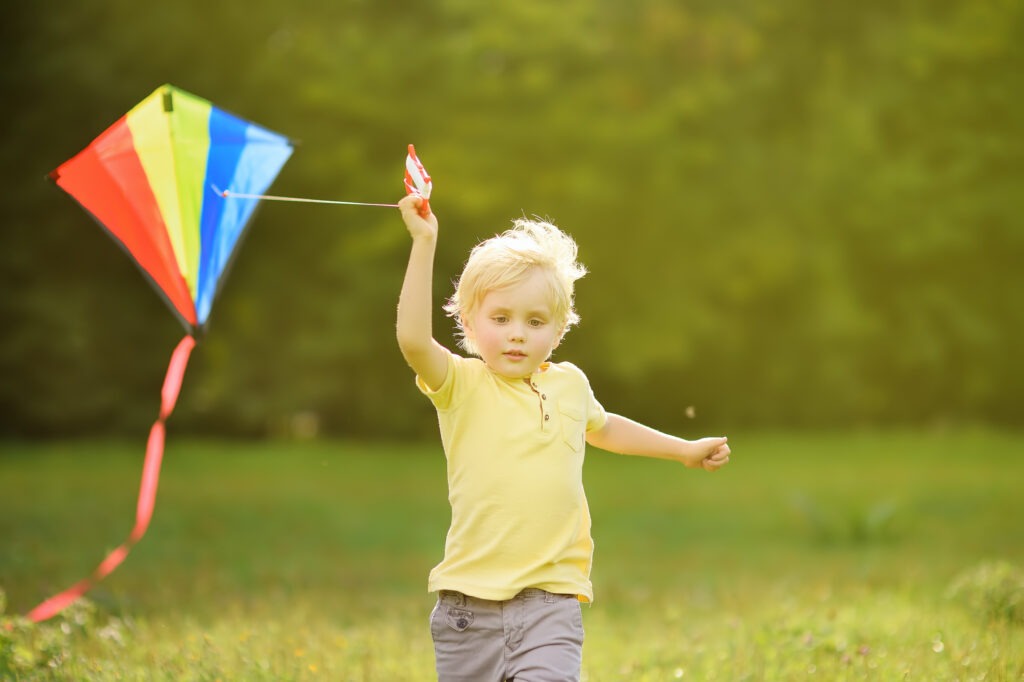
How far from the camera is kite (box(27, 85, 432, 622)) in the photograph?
4.05 metres

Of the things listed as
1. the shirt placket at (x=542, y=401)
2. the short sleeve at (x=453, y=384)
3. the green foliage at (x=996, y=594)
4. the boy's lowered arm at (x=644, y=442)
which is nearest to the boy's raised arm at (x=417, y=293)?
the short sleeve at (x=453, y=384)

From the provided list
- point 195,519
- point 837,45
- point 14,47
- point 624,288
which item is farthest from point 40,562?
point 837,45

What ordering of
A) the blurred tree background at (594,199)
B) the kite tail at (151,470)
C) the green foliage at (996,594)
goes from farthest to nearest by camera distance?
the blurred tree background at (594,199)
the green foliage at (996,594)
the kite tail at (151,470)

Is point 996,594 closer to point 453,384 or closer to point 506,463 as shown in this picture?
point 506,463

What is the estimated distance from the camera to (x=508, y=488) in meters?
3.18

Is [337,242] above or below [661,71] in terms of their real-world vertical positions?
below

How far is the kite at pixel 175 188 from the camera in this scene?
4.05 m

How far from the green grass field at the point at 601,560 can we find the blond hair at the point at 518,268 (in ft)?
5.18

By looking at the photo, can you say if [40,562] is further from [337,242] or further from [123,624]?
[337,242]

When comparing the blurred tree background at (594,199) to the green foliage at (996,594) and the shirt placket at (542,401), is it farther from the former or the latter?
the shirt placket at (542,401)

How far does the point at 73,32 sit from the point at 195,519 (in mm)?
7123

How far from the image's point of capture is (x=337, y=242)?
1452 centimetres

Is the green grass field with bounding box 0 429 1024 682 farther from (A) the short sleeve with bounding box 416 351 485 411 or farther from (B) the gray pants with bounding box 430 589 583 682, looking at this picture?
(A) the short sleeve with bounding box 416 351 485 411

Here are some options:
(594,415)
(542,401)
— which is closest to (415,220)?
(542,401)
